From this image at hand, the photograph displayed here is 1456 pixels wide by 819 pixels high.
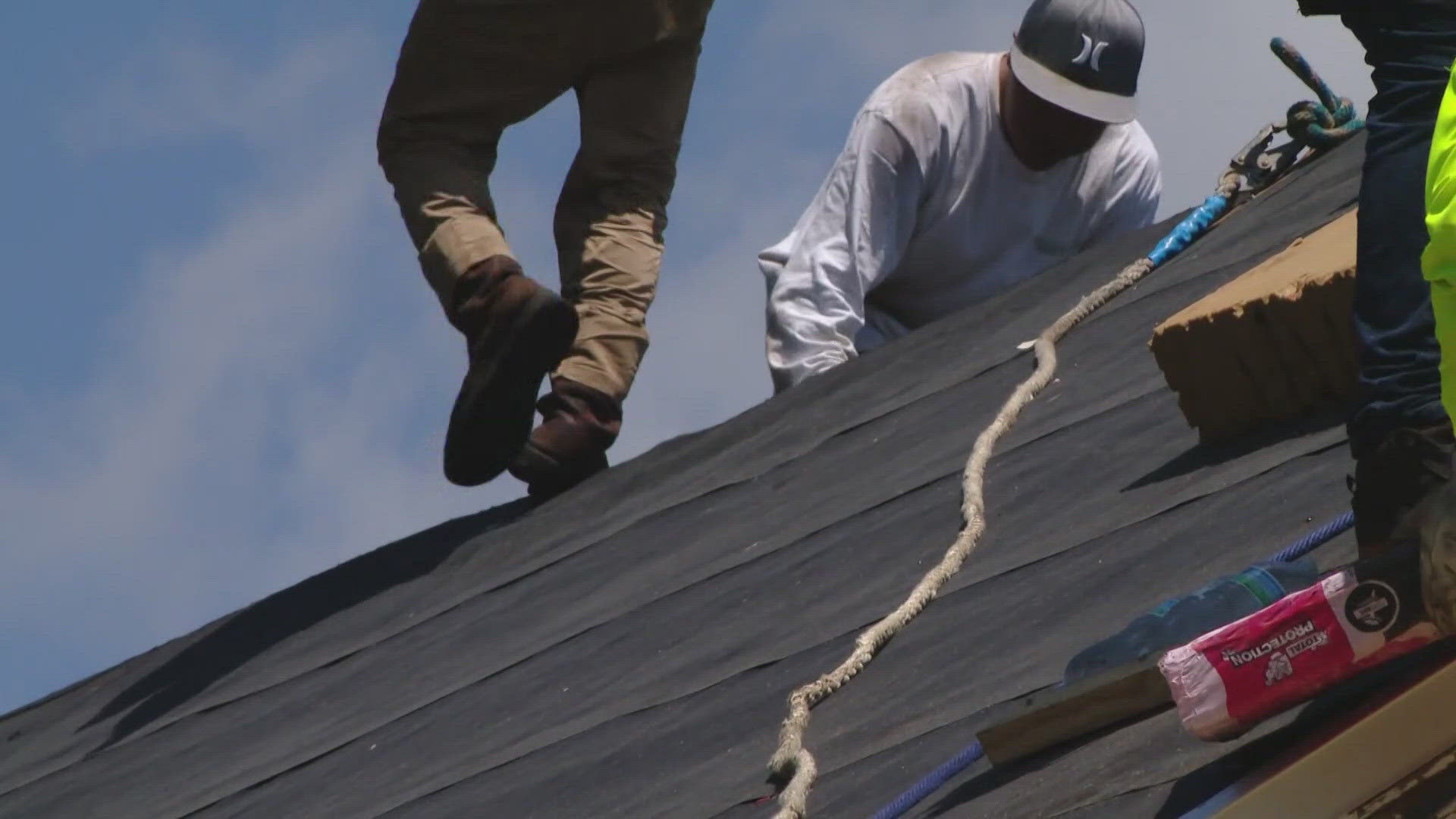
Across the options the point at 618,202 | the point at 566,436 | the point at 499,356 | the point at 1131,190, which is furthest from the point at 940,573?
the point at 1131,190

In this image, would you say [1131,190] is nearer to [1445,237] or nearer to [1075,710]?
[1075,710]

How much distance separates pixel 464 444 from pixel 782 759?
1.59 metres

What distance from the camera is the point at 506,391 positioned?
12.2 feet

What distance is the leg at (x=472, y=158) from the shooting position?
3.76m

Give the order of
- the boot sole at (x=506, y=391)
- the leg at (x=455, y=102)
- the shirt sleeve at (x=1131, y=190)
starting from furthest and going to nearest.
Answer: the shirt sleeve at (x=1131, y=190) → the leg at (x=455, y=102) → the boot sole at (x=506, y=391)

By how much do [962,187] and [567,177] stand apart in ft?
2.74

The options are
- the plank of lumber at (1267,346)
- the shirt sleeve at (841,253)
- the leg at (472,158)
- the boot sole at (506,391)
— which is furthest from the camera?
the shirt sleeve at (841,253)

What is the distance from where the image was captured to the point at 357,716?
11.1 ft

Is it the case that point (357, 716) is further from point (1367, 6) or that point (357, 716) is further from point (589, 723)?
point (1367, 6)

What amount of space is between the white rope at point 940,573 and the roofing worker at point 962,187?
72cm

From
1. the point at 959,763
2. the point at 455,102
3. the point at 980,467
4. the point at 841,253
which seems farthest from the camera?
the point at 841,253

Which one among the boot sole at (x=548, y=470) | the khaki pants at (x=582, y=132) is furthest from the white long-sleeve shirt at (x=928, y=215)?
the boot sole at (x=548, y=470)

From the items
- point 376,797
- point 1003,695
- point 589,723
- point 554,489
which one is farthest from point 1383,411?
point 554,489

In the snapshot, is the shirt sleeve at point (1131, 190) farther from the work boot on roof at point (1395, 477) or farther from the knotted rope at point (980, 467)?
the work boot on roof at point (1395, 477)
